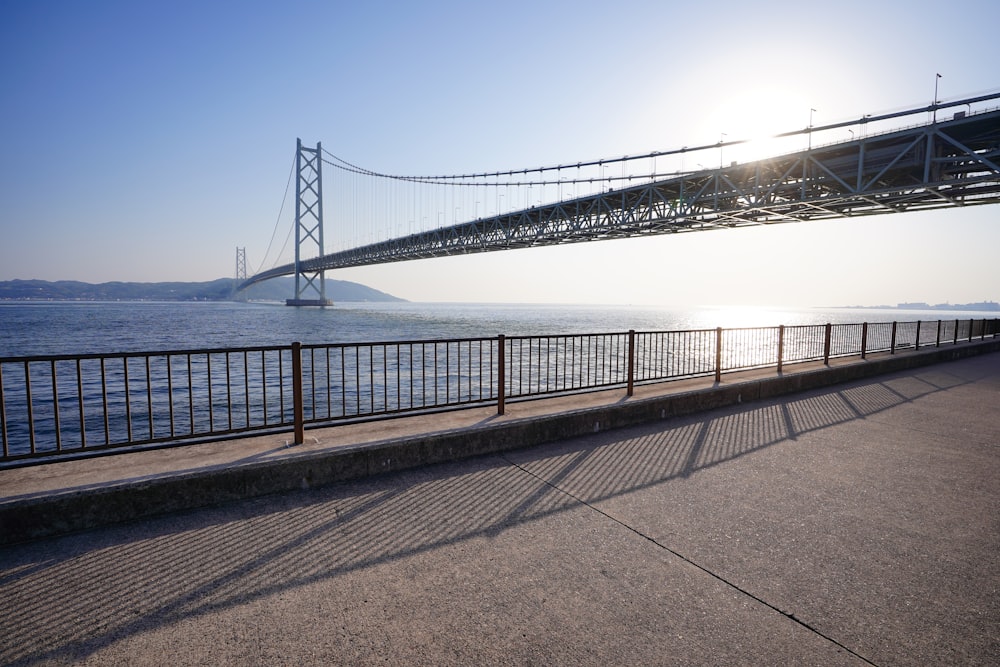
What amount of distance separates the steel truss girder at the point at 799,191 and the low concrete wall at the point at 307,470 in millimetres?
33010

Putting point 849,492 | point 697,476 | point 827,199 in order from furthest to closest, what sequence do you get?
point 827,199
point 697,476
point 849,492

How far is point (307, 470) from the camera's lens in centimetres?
463

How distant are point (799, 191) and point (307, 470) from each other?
44597 mm

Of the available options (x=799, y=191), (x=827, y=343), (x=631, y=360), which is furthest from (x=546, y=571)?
(x=799, y=191)

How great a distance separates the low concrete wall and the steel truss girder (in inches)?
1300

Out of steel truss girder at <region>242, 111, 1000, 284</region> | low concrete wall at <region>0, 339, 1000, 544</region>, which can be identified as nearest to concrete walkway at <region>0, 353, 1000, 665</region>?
low concrete wall at <region>0, 339, 1000, 544</region>

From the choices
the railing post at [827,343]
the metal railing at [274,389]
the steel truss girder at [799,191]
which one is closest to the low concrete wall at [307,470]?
the metal railing at [274,389]

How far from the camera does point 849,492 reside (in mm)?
4523

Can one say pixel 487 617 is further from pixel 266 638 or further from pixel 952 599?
pixel 952 599

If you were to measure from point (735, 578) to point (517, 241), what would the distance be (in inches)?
2392

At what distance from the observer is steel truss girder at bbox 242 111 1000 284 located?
29.3m

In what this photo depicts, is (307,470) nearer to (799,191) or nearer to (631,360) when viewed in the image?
(631,360)

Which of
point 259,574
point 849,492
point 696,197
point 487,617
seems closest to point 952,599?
point 849,492

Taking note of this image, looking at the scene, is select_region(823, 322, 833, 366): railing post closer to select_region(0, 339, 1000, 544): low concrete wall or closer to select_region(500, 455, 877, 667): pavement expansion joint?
select_region(0, 339, 1000, 544): low concrete wall
